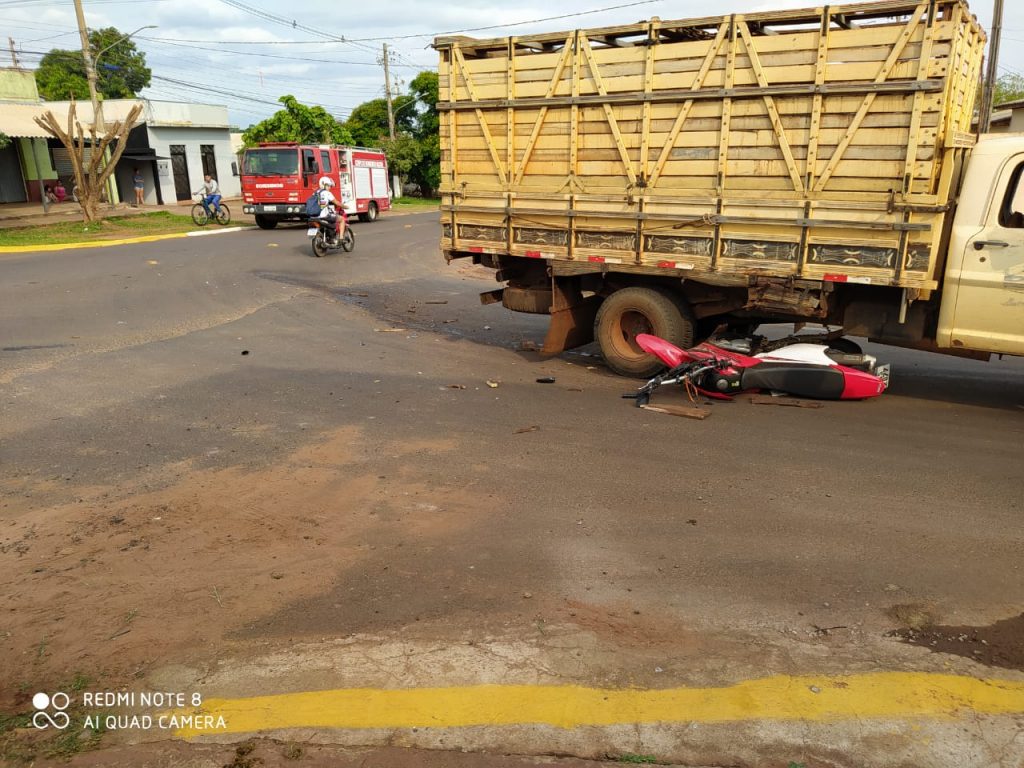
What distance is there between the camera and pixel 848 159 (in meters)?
6.88

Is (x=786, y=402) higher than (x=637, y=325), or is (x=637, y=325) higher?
(x=637, y=325)

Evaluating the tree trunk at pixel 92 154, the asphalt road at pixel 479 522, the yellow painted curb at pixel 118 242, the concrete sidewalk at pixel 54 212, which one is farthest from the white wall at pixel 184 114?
the asphalt road at pixel 479 522

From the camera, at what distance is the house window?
134 feet

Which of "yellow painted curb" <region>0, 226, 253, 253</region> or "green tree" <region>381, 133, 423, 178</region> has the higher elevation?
"green tree" <region>381, 133, 423, 178</region>

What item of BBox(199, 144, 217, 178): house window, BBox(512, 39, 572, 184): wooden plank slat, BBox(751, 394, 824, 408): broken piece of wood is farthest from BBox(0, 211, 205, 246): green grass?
BBox(751, 394, 824, 408): broken piece of wood

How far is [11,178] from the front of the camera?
3400 cm

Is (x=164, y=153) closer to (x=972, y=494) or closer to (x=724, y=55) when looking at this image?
(x=724, y=55)

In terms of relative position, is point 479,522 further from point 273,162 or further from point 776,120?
point 273,162

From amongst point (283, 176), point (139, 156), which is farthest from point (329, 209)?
point (139, 156)

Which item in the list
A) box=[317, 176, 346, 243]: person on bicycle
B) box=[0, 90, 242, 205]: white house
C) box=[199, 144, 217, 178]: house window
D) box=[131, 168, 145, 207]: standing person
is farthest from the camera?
box=[199, 144, 217, 178]: house window

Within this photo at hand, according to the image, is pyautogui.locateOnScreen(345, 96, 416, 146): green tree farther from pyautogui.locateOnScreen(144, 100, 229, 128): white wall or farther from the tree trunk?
the tree trunk

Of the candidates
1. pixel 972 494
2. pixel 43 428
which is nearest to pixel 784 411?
pixel 972 494

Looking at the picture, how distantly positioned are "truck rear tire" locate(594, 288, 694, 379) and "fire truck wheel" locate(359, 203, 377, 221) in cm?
2355

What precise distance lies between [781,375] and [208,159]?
40224 millimetres
